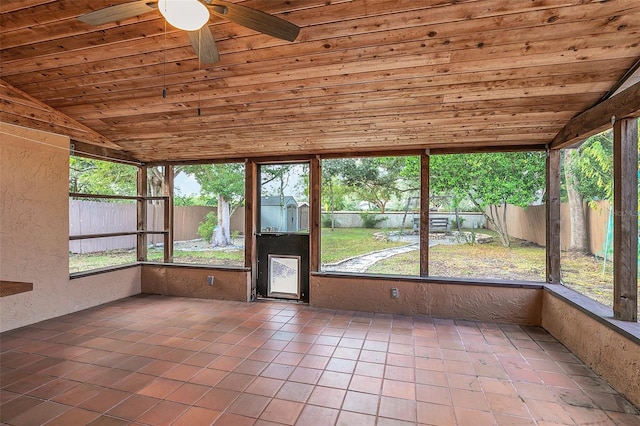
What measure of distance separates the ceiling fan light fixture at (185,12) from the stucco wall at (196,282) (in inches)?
147

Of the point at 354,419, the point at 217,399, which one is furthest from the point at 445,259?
the point at 217,399

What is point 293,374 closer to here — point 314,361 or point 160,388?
point 314,361

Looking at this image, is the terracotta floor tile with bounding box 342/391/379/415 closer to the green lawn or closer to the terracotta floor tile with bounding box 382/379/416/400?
the terracotta floor tile with bounding box 382/379/416/400

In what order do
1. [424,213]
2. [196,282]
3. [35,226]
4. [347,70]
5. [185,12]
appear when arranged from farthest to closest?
[196,282], [424,213], [35,226], [347,70], [185,12]

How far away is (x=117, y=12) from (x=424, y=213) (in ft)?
12.2

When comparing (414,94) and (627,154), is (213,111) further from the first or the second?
(627,154)

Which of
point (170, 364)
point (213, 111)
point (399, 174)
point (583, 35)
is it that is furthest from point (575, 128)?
point (170, 364)

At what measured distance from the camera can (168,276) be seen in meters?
5.04

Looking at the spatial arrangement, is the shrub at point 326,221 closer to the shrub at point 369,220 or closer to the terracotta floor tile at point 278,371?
the shrub at point 369,220

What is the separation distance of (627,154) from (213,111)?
375 cm

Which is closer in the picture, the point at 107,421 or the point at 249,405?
the point at 107,421

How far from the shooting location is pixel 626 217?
243cm

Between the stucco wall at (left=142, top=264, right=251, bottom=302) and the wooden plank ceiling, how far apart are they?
2133 mm

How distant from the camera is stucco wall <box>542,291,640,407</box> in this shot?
2199 millimetres
